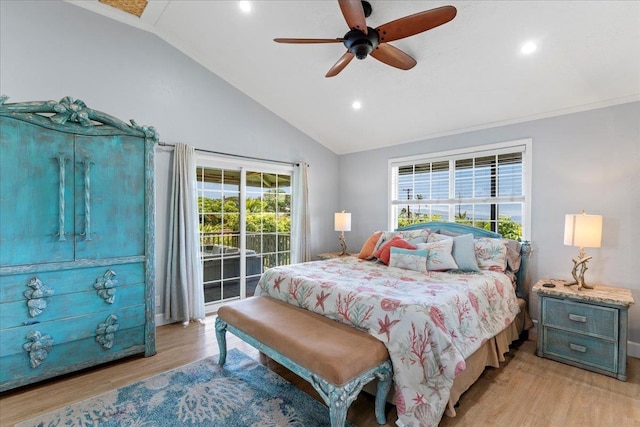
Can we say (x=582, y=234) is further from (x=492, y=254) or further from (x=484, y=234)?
(x=484, y=234)

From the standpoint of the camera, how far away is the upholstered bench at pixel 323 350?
171 cm

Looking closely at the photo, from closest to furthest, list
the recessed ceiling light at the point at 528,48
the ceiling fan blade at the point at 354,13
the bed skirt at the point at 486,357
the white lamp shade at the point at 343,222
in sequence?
the ceiling fan blade at the point at 354,13 → the bed skirt at the point at 486,357 → the recessed ceiling light at the point at 528,48 → the white lamp shade at the point at 343,222

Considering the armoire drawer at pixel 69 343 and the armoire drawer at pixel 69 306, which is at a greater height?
the armoire drawer at pixel 69 306

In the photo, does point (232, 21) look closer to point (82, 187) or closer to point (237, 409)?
point (82, 187)

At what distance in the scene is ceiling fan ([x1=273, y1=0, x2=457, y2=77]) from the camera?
1.90 metres

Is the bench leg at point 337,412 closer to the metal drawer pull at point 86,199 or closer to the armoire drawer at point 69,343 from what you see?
the armoire drawer at point 69,343

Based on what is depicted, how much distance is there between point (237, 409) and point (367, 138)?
13.2 feet

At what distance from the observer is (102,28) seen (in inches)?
130

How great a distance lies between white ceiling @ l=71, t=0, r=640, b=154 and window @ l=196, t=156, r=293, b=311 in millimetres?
1147

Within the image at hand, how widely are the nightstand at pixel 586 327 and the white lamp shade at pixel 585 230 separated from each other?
44cm

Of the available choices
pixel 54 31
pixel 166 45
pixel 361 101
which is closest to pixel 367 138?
pixel 361 101

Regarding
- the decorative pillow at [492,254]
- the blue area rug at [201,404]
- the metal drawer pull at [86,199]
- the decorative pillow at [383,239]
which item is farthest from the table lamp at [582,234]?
the metal drawer pull at [86,199]

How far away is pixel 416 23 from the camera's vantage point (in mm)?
2008

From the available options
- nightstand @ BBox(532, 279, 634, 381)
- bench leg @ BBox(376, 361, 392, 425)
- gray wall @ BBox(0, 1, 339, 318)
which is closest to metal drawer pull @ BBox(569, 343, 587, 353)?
nightstand @ BBox(532, 279, 634, 381)
